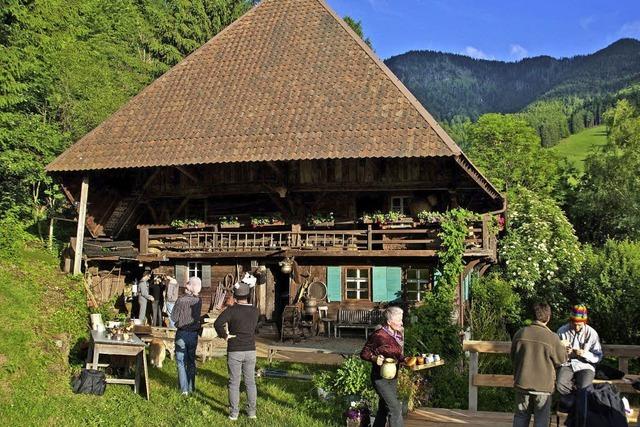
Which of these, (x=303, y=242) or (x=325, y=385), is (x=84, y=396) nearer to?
(x=325, y=385)

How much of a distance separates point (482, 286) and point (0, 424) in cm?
1642

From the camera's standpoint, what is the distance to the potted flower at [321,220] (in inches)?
690

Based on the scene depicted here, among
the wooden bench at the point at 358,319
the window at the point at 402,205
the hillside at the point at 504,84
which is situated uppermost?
the hillside at the point at 504,84

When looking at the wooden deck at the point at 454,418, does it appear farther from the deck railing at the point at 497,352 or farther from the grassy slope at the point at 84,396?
the grassy slope at the point at 84,396

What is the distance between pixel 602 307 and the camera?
50.1 ft

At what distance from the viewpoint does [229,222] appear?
60.6 ft

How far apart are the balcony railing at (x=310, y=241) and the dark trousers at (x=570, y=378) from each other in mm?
9601

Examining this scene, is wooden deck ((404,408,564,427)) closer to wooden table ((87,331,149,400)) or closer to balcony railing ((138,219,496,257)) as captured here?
wooden table ((87,331,149,400))

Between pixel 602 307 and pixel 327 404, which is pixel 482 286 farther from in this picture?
pixel 327 404

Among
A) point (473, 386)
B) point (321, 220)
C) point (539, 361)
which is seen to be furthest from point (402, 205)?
point (539, 361)

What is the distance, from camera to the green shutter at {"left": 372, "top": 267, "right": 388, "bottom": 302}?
16.8 m

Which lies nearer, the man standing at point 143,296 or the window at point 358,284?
the window at point 358,284

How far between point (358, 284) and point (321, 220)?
225cm

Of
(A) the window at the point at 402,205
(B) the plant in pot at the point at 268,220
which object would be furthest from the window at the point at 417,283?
(B) the plant in pot at the point at 268,220
